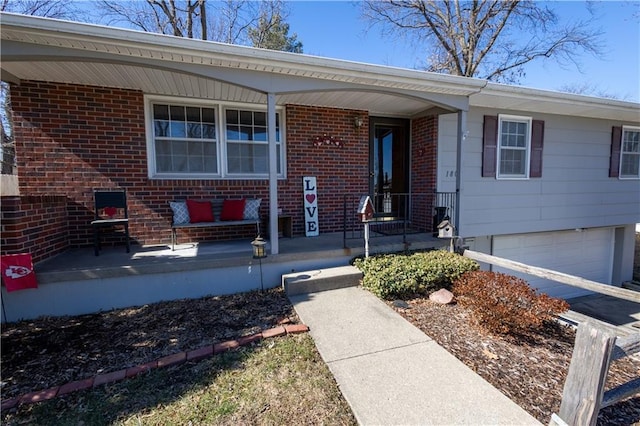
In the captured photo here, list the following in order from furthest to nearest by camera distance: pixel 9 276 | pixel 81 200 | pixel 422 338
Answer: pixel 81 200 → pixel 9 276 → pixel 422 338

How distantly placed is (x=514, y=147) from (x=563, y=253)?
3603 millimetres

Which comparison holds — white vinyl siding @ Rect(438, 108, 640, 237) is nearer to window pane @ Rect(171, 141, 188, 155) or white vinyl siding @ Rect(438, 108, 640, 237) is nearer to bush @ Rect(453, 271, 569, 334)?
bush @ Rect(453, 271, 569, 334)

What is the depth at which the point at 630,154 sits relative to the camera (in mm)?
8086

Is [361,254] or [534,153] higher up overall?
[534,153]

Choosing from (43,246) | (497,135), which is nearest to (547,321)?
(497,135)

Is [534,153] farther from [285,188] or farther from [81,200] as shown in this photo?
[81,200]

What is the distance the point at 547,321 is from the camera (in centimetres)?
346

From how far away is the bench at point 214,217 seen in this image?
15.7ft

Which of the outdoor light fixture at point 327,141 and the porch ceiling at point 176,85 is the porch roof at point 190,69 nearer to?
the porch ceiling at point 176,85

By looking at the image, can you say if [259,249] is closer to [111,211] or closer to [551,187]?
[111,211]

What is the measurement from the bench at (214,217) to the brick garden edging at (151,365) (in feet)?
7.53

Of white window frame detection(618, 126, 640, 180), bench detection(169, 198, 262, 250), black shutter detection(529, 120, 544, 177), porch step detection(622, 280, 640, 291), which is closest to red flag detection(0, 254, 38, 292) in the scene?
bench detection(169, 198, 262, 250)

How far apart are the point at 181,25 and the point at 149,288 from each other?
36.4 feet

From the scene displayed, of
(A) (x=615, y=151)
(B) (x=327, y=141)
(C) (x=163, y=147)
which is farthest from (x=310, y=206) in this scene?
(A) (x=615, y=151)
